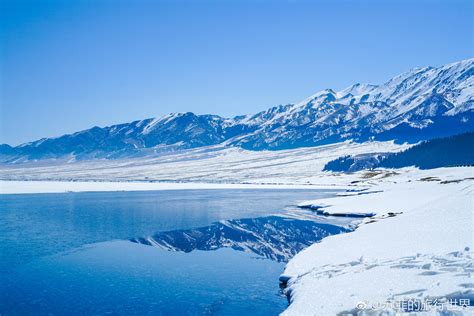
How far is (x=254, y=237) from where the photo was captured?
129 ft

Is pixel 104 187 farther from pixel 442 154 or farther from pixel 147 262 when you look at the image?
pixel 442 154

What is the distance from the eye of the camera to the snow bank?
16.1 m

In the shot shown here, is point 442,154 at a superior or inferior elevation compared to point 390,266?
superior

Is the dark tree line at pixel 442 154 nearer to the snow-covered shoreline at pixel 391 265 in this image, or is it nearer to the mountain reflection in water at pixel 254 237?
the mountain reflection in water at pixel 254 237

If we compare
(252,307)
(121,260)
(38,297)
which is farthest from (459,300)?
(121,260)

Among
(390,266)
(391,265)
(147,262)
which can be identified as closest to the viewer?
(390,266)

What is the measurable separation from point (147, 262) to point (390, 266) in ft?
57.0

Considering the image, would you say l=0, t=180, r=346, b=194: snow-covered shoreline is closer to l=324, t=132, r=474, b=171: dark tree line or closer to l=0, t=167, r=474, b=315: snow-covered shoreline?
l=324, t=132, r=474, b=171: dark tree line

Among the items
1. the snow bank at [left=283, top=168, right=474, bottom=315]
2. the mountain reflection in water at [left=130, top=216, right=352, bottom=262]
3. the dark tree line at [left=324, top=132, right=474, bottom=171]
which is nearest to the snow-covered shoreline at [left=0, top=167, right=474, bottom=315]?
the snow bank at [left=283, top=168, right=474, bottom=315]

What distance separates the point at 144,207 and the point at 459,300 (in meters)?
56.1

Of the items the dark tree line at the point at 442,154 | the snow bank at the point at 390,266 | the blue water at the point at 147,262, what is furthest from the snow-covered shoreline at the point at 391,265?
the dark tree line at the point at 442,154

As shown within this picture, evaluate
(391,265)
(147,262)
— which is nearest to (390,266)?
(391,265)

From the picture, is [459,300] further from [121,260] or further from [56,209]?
[56,209]

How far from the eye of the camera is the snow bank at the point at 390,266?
52.8 feet
